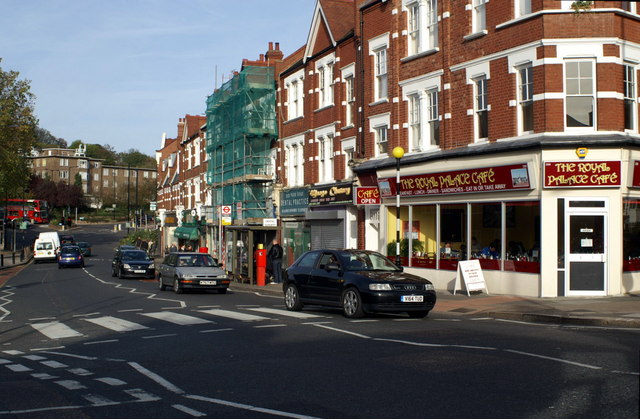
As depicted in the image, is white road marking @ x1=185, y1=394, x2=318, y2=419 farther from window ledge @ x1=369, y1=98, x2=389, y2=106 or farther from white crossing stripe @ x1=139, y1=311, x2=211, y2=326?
window ledge @ x1=369, y1=98, x2=389, y2=106

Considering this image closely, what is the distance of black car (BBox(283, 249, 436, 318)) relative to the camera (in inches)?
591

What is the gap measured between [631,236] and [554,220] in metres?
2.37

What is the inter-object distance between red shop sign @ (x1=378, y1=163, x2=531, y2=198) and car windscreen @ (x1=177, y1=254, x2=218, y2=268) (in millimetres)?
7355

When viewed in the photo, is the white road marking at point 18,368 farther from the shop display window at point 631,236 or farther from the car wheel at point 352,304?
the shop display window at point 631,236

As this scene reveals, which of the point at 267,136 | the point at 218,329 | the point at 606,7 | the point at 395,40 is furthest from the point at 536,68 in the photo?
the point at 267,136

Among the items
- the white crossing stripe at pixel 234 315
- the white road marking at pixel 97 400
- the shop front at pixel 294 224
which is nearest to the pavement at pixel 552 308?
the white crossing stripe at pixel 234 315

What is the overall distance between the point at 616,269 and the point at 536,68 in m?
6.06

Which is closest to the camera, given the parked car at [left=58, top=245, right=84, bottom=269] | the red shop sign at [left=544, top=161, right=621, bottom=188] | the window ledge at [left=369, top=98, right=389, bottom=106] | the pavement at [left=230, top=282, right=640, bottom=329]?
the pavement at [left=230, top=282, right=640, bottom=329]

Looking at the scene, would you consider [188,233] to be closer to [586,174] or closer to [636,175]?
[586,174]

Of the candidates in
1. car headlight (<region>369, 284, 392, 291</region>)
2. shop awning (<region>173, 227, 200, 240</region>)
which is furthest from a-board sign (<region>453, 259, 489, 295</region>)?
shop awning (<region>173, 227, 200, 240</region>)

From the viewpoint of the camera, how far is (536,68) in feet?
66.9

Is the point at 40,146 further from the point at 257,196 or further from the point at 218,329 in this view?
the point at 218,329

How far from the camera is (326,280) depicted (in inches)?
649

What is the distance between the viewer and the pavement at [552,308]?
14.7 metres
